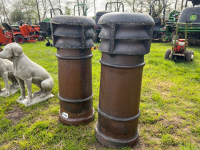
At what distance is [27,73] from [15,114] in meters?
0.79

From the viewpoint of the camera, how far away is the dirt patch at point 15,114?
2.62m

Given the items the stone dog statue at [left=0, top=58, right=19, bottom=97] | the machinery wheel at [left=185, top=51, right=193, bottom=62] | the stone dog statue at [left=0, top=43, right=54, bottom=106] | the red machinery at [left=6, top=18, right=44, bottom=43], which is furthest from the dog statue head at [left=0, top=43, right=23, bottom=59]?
the red machinery at [left=6, top=18, right=44, bottom=43]

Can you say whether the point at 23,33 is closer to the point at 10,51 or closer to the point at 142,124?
the point at 10,51

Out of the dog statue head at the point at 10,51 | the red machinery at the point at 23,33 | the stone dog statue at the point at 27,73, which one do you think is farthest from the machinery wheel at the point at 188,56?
the red machinery at the point at 23,33

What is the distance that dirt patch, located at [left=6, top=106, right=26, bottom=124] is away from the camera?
2.62 meters

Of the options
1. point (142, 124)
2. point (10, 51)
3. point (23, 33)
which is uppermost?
point (23, 33)

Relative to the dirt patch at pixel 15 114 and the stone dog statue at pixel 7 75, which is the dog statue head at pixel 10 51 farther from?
the dirt patch at pixel 15 114

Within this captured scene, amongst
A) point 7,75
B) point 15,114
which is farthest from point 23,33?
point 15,114

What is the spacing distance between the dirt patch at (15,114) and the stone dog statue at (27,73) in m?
0.16

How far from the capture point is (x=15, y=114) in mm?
2750

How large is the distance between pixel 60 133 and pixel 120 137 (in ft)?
2.99

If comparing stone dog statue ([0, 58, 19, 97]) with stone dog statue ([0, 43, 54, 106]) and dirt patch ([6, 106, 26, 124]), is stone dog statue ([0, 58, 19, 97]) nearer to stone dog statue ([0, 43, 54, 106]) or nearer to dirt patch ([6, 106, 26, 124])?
stone dog statue ([0, 43, 54, 106])

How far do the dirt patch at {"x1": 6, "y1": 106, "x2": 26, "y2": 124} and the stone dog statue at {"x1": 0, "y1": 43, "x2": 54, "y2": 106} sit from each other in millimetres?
160

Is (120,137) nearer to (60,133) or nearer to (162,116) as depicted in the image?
(60,133)
